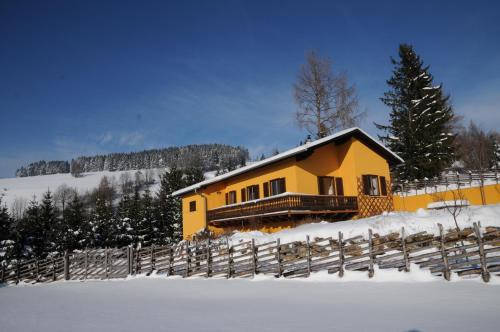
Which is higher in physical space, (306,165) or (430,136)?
(430,136)

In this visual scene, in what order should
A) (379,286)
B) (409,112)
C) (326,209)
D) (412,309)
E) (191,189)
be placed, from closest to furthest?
(412,309), (379,286), (326,209), (191,189), (409,112)

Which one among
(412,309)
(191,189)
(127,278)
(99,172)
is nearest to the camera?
(412,309)

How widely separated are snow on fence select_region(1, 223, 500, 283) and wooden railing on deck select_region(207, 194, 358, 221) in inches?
202

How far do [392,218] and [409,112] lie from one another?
22.1 metres

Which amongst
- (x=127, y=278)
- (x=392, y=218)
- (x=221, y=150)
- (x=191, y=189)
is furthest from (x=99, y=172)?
(x=392, y=218)

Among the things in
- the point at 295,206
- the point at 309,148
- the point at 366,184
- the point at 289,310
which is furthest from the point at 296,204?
the point at 289,310

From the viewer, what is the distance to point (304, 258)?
44.8ft

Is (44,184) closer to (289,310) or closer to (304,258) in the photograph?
(304,258)

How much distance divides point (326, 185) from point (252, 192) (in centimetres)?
551

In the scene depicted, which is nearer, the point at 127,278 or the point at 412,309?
the point at 412,309

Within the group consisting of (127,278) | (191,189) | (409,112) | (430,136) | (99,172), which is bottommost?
(127,278)

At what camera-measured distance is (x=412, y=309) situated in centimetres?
746

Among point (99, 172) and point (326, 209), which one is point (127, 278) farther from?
point (99, 172)

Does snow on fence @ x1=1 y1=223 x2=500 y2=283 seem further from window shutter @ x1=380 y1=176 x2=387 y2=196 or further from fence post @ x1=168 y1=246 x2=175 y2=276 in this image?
window shutter @ x1=380 y1=176 x2=387 y2=196
